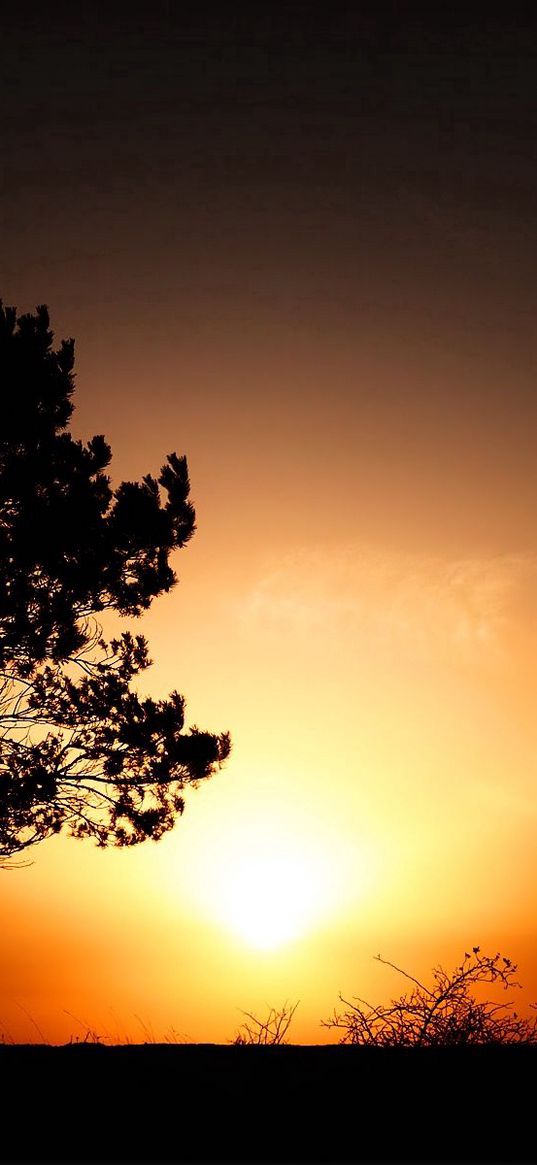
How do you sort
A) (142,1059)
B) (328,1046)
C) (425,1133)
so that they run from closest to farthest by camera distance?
(425,1133)
(142,1059)
(328,1046)

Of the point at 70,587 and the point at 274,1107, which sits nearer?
the point at 274,1107

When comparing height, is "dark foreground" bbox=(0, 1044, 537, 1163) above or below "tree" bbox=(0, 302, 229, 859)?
below

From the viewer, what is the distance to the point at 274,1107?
560 cm

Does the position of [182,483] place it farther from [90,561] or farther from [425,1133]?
[425,1133]

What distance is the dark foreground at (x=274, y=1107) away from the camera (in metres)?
4.86

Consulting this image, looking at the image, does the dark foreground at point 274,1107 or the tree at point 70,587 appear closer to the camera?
the dark foreground at point 274,1107

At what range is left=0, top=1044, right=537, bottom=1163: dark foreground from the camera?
486cm

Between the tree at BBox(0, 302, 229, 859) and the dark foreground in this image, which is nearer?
the dark foreground

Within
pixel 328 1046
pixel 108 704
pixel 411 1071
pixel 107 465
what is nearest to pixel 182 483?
pixel 107 465

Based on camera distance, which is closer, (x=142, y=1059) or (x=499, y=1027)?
(x=142, y=1059)

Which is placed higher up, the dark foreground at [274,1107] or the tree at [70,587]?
the tree at [70,587]

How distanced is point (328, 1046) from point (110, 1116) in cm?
271

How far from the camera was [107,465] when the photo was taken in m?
13.8

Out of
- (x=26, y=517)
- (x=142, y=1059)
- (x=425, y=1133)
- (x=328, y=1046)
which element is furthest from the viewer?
(x=26, y=517)
